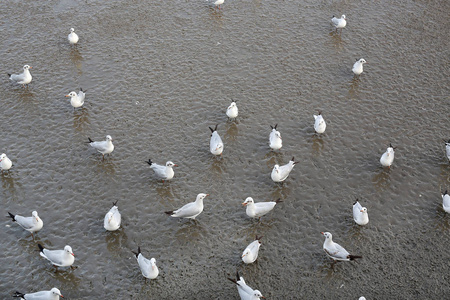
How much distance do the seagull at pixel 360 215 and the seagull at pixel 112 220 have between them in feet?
25.5

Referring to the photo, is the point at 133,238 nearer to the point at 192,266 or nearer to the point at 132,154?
the point at 192,266

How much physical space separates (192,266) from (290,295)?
10.1ft

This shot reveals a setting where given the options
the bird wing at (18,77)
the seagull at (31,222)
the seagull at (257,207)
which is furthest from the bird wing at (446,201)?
the bird wing at (18,77)

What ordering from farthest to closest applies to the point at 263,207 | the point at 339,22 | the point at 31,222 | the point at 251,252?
1. the point at 339,22
2. the point at 263,207
3. the point at 31,222
4. the point at 251,252

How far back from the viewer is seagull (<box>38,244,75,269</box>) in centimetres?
1391

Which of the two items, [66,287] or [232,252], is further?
[232,252]

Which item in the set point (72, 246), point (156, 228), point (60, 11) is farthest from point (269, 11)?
point (72, 246)

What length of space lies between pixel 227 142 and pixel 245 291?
283 inches

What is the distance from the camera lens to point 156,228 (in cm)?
1565

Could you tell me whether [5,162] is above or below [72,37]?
below

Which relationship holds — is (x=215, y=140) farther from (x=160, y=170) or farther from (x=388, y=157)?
(x=388, y=157)

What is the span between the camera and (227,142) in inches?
749

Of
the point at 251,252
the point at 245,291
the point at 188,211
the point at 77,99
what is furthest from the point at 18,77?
the point at 245,291

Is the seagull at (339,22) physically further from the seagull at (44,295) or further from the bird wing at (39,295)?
the bird wing at (39,295)
